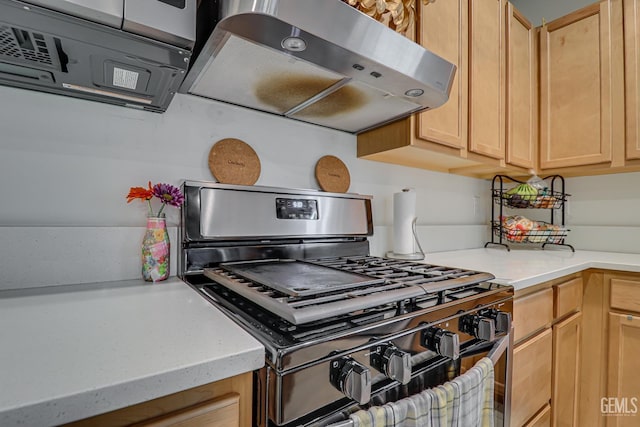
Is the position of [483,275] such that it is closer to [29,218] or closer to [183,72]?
[183,72]

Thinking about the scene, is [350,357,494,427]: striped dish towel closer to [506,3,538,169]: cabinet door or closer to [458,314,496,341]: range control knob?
[458,314,496,341]: range control knob

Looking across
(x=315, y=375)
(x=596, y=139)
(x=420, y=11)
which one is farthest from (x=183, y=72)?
(x=596, y=139)

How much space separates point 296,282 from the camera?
71 centimetres

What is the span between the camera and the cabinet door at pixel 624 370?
4.26 ft

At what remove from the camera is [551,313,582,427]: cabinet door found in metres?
1.29

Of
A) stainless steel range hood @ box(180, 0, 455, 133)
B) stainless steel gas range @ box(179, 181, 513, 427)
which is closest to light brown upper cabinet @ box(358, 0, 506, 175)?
stainless steel range hood @ box(180, 0, 455, 133)

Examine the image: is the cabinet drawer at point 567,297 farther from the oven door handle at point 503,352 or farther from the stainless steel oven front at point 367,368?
the stainless steel oven front at point 367,368

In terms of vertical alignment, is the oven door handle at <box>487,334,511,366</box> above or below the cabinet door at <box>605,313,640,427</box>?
above

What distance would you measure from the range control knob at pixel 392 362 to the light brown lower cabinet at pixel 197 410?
230 millimetres

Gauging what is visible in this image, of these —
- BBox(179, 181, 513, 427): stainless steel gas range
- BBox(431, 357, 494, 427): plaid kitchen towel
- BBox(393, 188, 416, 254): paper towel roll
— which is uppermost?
BBox(393, 188, 416, 254): paper towel roll

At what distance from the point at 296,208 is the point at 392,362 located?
67 cm

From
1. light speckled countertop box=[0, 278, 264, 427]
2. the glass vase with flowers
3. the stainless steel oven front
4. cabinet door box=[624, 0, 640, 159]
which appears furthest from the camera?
cabinet door box=[624, 0, 640, 159]

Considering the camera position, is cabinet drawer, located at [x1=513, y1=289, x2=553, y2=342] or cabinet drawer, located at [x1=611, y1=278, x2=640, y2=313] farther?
cabinet drawer, located at [x1=611, y1=278, x2=640, y2=313]

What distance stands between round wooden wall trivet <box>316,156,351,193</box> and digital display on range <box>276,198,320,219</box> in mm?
181
